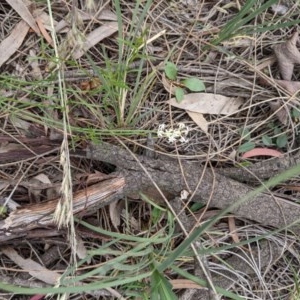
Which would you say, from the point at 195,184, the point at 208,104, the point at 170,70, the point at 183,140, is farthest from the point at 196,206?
the point at 170,70

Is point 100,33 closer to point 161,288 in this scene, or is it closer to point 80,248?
point 80,248

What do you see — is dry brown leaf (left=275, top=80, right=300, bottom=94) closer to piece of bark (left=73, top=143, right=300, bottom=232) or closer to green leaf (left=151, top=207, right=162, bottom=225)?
piece of bark (left=73, top=143, right=300, bottom=232)

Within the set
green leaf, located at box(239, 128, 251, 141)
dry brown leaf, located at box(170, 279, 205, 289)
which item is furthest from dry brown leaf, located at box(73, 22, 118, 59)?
dry brown leaf, located at box(170, 279, 205, 289)

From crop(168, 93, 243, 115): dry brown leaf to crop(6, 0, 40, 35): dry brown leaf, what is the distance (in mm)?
467

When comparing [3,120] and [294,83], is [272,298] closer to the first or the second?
[294,83]

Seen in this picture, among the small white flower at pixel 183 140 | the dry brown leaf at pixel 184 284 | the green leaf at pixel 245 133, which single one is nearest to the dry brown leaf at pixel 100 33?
the small white flower at pixel 183 140

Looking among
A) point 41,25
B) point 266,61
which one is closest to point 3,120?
point 41,25

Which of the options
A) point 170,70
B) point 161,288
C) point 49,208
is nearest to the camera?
point 161,288

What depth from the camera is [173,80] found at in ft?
4.17

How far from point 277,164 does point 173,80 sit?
0.40 meters

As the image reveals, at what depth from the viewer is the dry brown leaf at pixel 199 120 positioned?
4.23 ft

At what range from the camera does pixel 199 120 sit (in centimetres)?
129

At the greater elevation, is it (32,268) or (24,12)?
(24,12)

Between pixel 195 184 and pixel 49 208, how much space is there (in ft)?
1.36
